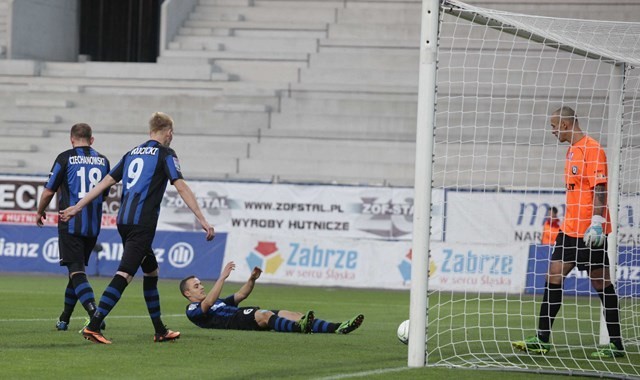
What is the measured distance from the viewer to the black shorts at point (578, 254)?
35.8 ft

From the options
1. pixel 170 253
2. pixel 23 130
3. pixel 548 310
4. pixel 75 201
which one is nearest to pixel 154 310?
pixel 75 201

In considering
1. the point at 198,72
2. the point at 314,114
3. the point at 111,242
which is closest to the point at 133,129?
the point at 198,72

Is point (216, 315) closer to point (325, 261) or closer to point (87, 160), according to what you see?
point (87, 160)

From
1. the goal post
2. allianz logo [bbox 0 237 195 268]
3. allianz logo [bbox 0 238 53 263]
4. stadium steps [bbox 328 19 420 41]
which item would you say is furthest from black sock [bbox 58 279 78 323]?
stadium steps [bbox 328 19 420 41]

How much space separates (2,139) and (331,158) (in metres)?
8.56

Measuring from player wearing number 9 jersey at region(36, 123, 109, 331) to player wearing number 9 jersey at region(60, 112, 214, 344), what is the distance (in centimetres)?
113

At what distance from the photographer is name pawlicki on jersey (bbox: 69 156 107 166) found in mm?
12203

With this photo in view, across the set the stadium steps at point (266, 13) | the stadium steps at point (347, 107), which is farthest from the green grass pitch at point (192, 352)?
the stadium steps at point (266, 13)

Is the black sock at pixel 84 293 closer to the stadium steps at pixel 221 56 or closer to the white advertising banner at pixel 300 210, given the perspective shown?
the white advertising banner at pixel 300 210

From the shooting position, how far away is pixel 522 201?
24922mm

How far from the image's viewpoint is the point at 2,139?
3158cm

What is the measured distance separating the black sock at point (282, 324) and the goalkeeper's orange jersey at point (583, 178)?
286 cm

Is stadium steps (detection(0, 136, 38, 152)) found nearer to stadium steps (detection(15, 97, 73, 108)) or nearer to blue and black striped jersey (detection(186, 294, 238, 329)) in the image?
stadium steps (detection(15, 97, 73, 108))

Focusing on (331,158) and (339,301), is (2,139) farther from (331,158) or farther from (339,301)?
(339,301)
